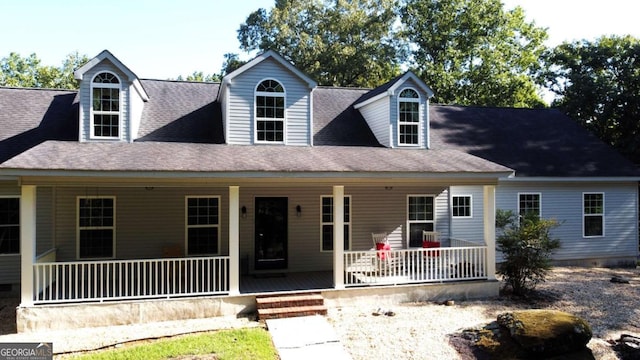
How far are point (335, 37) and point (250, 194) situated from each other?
21792mm

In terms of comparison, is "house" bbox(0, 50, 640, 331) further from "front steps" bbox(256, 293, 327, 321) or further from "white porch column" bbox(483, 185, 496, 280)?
"front steps" bbox(256, 293, 327, 321)

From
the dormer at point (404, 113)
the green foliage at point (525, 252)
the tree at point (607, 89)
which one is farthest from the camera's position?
the tree at point (607, 89)

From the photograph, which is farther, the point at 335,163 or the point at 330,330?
the point at 335,163

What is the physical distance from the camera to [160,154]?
970cm

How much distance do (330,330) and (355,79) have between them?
80.8ft

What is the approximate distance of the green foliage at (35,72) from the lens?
119 feet

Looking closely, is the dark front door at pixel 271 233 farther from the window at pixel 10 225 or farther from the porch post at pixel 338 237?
the window at pixel 10 225

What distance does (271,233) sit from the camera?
1213cm

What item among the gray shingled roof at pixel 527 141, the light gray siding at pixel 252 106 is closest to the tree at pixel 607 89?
the gray shingled roof at pixel 527 141

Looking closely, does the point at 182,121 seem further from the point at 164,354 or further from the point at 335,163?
the point at 164,354

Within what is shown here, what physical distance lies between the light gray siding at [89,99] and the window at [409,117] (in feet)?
26.0

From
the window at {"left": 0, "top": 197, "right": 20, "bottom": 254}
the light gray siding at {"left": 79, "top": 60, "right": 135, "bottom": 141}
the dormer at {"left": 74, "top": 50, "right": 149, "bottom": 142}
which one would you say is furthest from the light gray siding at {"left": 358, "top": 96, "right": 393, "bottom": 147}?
the window at {"left": 0, "top": 197, "right": 20, "bottom": 254}

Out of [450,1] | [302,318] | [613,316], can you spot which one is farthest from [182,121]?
[450,1]

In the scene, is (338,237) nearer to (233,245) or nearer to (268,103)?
(233,245)
